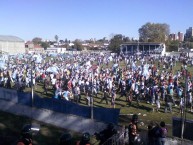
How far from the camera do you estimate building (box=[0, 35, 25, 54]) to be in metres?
112

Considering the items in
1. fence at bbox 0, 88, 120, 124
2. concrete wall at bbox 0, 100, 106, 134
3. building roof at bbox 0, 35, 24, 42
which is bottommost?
concrete wall at bbox 0, 100, 106, 134

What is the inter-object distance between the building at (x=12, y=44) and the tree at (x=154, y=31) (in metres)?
43.7

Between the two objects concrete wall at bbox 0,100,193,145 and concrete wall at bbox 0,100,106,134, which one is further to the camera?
concrete wall at bbox 0,100,106,134

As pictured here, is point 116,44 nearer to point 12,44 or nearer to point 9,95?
point 12,44

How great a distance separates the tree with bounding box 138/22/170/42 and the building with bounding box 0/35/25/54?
143ft

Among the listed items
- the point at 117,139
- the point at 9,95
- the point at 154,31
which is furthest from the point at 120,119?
the point at 154,31

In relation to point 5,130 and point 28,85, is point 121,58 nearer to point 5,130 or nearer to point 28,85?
point 28,85

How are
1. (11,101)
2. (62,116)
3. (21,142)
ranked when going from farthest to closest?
1. (11,101)
2. (62,116)
3. (21,142)

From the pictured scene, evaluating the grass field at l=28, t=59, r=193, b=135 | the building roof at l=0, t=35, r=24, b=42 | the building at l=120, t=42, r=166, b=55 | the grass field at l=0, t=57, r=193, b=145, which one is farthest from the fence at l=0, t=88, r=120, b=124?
the building roof at l=0, t=35, r=24, b=42

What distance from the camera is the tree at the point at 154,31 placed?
368 feet

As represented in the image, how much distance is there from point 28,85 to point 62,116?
48.3ft

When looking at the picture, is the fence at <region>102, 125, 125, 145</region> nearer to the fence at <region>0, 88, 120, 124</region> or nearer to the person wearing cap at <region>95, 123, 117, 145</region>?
the person wearing cap at <region>95, 123, 117, 145</region>

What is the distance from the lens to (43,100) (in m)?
19.0

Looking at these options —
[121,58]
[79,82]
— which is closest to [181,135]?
[79,82]
